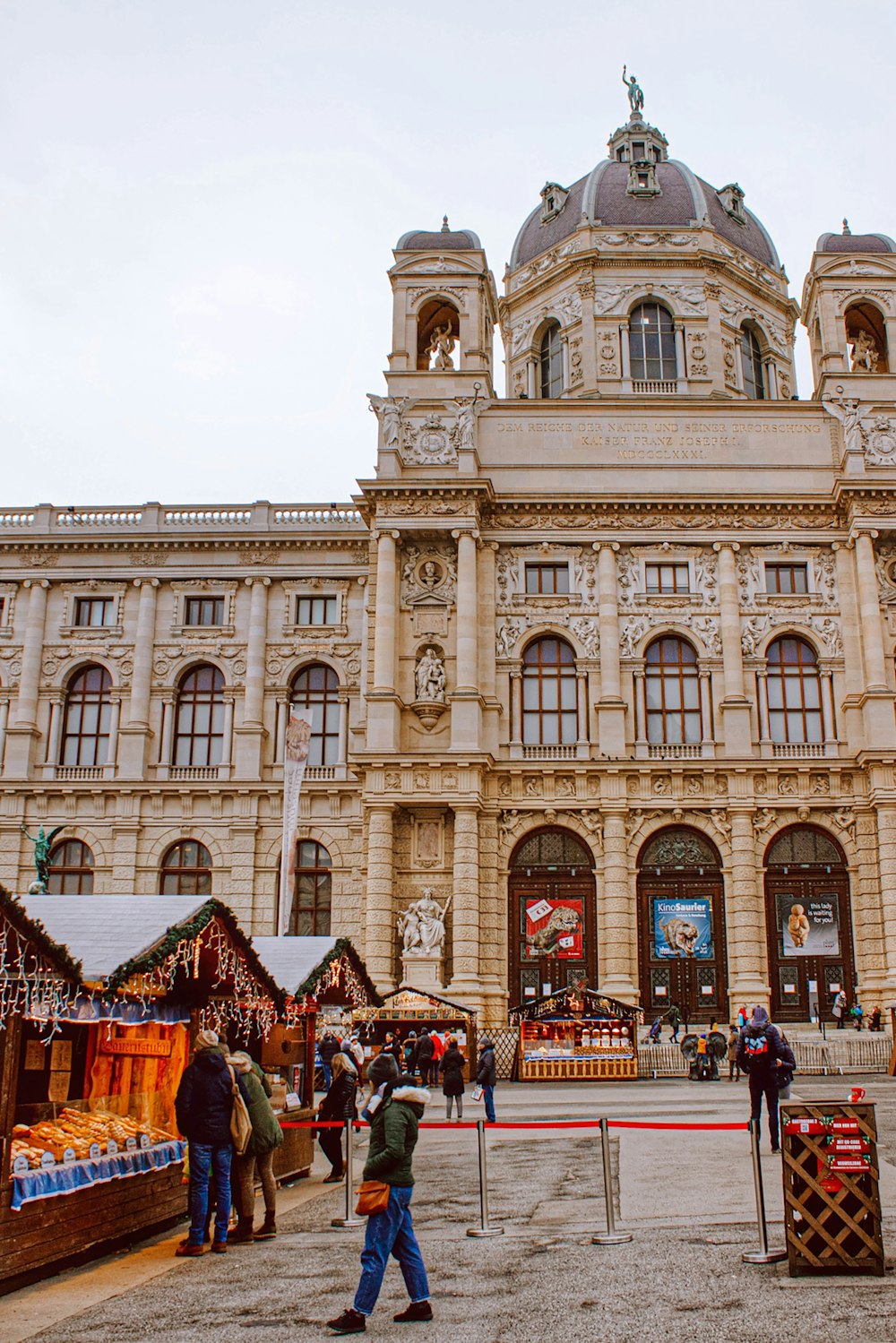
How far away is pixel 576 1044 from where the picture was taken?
33.7m

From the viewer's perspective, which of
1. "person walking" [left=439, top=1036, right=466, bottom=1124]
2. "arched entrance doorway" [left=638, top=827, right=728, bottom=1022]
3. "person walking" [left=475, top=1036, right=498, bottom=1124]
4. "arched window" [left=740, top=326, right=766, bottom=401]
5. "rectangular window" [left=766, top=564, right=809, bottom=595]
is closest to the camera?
"person walking" [left=475, top=1036, right=498, bottom=1124]

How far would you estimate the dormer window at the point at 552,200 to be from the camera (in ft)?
187

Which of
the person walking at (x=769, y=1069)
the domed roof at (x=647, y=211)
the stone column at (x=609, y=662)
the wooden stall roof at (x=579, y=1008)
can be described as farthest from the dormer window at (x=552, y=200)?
the person walking at (x=769, y=1069)

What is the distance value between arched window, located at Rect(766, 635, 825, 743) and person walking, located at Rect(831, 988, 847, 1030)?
8.27 m

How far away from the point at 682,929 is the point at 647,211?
29967 mm

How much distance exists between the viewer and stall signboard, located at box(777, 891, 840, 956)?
4150 centimetres

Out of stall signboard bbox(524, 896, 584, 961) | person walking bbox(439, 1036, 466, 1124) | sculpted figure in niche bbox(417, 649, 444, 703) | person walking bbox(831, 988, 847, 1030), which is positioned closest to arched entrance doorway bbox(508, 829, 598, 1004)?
stall signboard bbox(524, 896, 584, 961)

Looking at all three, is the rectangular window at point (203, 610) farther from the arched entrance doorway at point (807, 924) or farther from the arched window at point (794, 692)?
the arched entrance doorway at point (807, 924)

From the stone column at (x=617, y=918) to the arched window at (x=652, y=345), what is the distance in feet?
63.1

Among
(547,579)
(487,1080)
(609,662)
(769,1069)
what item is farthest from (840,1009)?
(769,1069)

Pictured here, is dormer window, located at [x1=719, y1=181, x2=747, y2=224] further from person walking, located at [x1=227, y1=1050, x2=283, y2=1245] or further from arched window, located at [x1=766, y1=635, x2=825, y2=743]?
person walking, located at [x1=227, y1=1050, x2=283, y2=1245]

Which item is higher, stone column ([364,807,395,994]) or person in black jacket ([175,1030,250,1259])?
stone column ([364,807,395,994])

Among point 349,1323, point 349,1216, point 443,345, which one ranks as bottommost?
point 349,1323

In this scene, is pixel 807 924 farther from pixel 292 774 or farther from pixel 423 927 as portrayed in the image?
pixel 292 774
